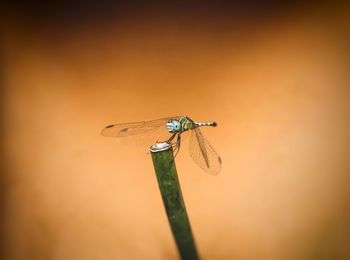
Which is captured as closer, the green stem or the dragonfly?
the green stem

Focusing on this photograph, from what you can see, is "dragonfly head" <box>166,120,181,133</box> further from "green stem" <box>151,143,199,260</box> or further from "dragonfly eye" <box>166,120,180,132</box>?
"green stem" <box>151,143,199,260</box>

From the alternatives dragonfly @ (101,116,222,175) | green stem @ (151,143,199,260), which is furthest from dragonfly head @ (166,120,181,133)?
green stem @ (151,143,199,260)

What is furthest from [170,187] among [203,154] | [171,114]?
[171,114]

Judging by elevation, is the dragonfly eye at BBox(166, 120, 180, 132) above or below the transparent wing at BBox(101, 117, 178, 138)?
below

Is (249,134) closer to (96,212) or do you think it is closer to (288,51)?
(288,51)

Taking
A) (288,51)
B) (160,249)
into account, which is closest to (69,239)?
(160,249)

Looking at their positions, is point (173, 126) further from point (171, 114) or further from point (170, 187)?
point (170, 187)

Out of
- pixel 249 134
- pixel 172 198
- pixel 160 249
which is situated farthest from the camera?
pixel 249 134
